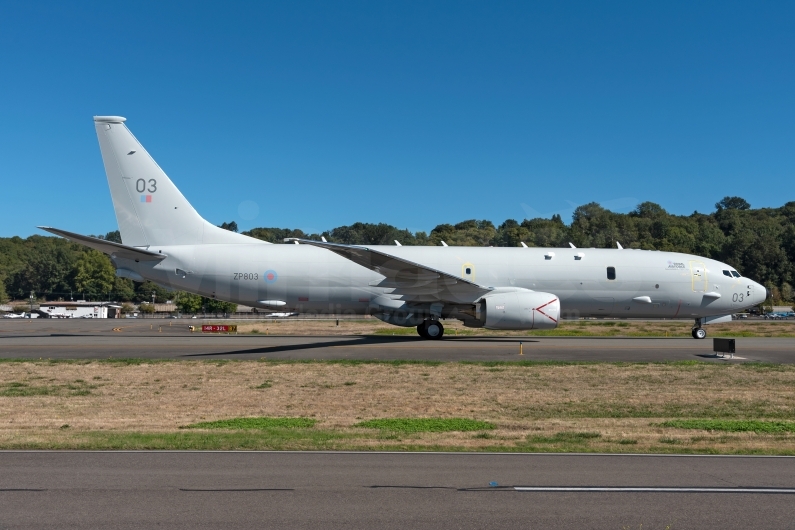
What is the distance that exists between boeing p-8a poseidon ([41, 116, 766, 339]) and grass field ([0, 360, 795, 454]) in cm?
874

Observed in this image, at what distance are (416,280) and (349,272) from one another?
11.1 ft

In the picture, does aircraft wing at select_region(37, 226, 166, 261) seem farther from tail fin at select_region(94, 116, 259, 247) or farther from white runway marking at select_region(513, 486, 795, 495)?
white runway marking at select_region(513, 486, 795, 495)

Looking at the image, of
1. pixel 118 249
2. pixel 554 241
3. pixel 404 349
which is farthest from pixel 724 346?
pixel 554 241

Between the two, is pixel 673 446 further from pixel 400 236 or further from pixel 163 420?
pixel 400 236

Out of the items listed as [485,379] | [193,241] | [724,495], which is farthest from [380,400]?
[193,241]

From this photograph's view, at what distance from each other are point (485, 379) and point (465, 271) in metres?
12.2

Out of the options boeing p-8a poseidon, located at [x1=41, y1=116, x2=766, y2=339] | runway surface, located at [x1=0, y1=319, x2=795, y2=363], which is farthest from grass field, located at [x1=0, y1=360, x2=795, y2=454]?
boeing p-8a poseidon, located at [x1=41, y1=116, x2=766, y2=339]

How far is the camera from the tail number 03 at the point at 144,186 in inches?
1136

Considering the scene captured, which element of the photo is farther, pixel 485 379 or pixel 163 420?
pixel 485 379

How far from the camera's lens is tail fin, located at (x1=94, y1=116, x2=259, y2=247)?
28.6 metres

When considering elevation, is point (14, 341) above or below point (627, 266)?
below

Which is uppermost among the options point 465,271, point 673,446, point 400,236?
point 400,236

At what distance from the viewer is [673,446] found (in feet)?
33.1

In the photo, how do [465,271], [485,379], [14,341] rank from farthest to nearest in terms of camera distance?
[465,271] < [14,341] < [485,379]
